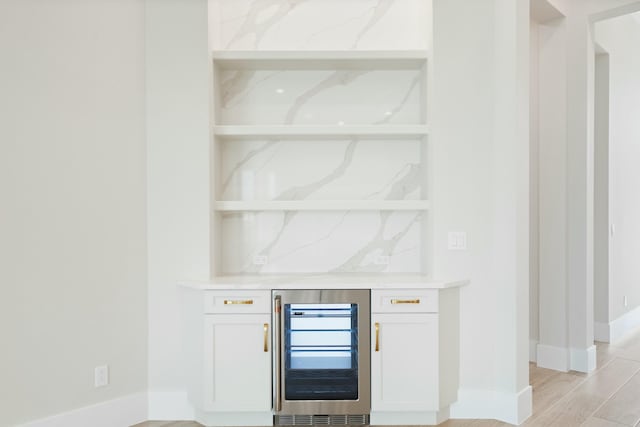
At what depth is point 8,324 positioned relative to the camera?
252 centimetres

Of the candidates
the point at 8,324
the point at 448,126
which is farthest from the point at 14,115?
the point at 448,126

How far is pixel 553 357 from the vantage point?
4.04m

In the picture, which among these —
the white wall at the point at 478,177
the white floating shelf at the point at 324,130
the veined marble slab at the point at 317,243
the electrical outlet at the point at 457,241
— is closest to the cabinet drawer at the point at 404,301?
Answer: the white wall at the point at 478,177

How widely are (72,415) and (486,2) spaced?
356cm

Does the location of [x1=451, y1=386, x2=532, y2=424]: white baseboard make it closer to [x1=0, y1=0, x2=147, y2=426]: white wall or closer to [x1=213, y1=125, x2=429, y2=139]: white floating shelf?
[x1=213, y1=125, x2=429, y2=139]: white floating shelf

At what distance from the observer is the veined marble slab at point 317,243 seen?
3443 mm

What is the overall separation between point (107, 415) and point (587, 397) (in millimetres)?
3201

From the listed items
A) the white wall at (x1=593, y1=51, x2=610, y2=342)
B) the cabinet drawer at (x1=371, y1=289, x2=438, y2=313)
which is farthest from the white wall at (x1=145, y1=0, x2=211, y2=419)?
the white wall at (x1=593, y1=51, x2=610, y2=342)

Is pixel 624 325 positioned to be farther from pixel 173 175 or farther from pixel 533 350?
pixel 173 175

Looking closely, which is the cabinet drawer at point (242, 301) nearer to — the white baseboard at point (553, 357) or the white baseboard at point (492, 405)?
the white baseboard at point (492, 405)

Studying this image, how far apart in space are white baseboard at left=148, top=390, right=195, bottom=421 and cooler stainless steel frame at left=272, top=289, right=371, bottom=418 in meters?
0.62

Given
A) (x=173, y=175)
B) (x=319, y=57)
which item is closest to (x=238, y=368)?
(x=173, y=175)

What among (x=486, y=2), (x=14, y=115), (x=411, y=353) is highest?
(x=486, y=2)

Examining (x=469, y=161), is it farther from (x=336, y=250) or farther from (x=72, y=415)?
(x=72, y=415)
